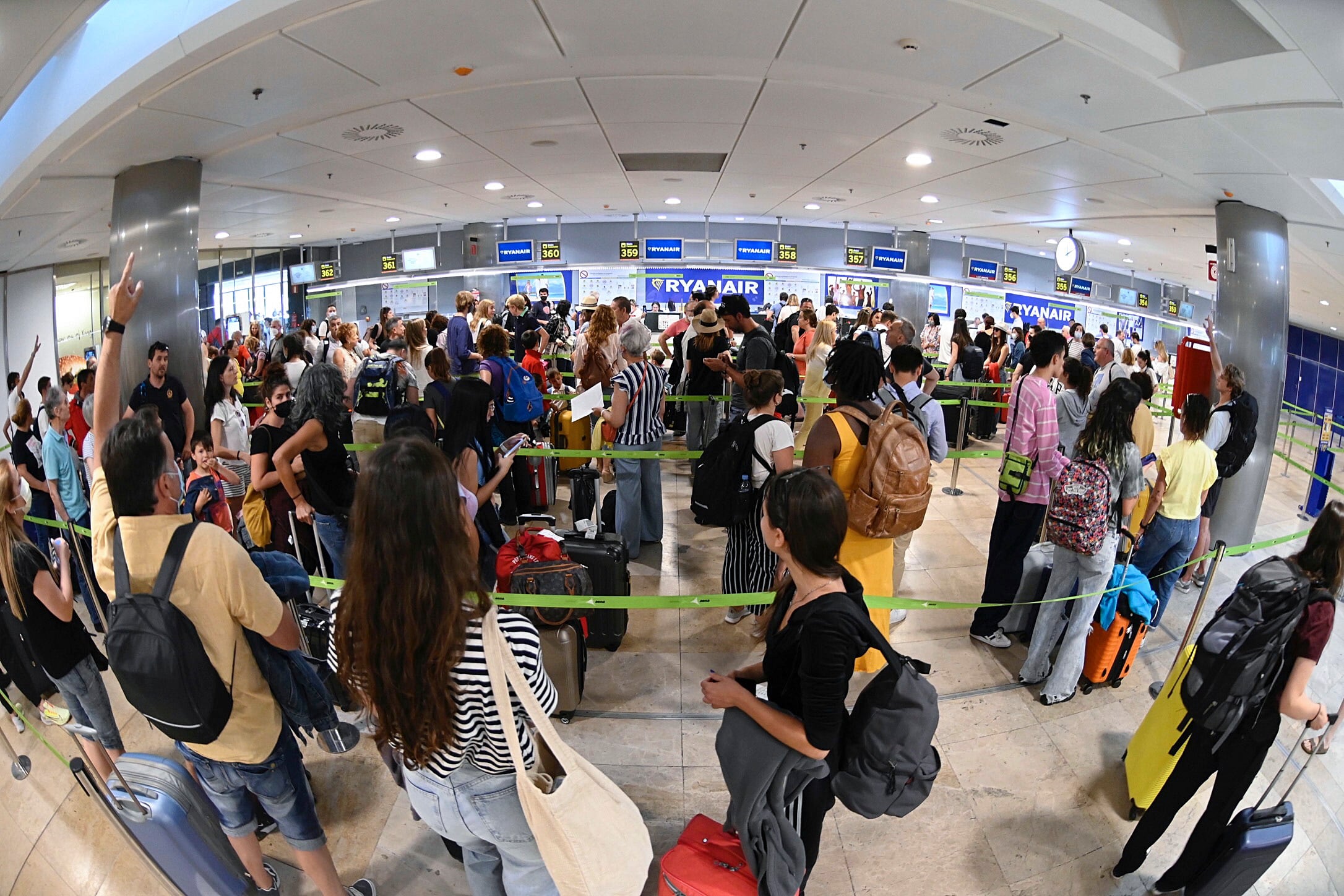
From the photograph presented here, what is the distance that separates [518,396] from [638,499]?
4.20ft

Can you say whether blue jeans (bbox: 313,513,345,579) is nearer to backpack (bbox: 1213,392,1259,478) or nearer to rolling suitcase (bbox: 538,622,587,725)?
rolling suitcase (bbox: 538,622,587,725)

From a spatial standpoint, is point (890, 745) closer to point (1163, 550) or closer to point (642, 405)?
point (642, 405)

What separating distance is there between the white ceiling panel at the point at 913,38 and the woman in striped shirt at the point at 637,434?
2.18m

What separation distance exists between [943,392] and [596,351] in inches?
224

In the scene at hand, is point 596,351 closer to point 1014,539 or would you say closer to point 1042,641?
point 1014,539

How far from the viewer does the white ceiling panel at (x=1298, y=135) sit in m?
3.75

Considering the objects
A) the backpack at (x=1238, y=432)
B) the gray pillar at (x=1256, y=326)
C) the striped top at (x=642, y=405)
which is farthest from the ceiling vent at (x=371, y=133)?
the gray pillar at (x=1256, y=326)

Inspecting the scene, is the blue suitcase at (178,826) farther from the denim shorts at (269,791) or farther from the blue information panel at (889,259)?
the blue information panel at (889,259)

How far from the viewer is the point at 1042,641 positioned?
3779 millimetres

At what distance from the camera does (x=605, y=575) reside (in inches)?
169

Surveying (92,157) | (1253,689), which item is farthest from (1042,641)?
(92,157)

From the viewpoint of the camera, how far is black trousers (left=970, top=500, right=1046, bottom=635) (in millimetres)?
4152

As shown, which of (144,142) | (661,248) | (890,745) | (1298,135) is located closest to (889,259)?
(661,248)

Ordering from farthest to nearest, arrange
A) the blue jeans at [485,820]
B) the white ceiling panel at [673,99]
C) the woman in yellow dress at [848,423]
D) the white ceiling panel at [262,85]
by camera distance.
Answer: the white ceiling panel at [673,99], the white ceiling panel at [262,85], the woman in yellow dress at [848,423], the blue jeans at [485,820]
